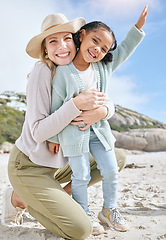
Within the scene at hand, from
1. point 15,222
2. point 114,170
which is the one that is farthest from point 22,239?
point 114,170

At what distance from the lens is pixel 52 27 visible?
2.45 m

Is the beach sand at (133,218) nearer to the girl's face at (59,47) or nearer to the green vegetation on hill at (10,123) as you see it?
the girl's face at (59,47)

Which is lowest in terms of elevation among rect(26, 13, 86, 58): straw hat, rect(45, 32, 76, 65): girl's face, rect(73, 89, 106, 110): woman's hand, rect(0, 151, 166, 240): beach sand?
rect(0, 151, 166, 240): beach sand

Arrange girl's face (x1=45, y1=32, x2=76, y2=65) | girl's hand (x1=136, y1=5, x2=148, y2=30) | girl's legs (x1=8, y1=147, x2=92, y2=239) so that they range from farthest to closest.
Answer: girl's hand (x1=136, y1=5, x2=148, y2=30), girl's face (x1=45, y1=32, x2=76, y2=65), girl's legs (x1=8, y1=147, x2=92, y2=239)

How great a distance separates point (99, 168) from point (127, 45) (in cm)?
121

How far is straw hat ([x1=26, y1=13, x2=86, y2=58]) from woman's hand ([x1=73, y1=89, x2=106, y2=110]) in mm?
541

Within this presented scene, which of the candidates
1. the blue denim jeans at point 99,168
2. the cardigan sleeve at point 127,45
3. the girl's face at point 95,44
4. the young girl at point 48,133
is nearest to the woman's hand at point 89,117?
the young girl at point 48,133

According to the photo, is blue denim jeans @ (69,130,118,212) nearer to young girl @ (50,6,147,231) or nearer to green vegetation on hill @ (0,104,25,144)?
young girl @ (50,6,147,231)

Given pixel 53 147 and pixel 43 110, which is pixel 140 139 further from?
pixel 43 110

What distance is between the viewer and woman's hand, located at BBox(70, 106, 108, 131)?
93.1 inches

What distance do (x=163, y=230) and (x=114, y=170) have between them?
0.70 meters

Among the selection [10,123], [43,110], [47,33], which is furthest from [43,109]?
[10,123]

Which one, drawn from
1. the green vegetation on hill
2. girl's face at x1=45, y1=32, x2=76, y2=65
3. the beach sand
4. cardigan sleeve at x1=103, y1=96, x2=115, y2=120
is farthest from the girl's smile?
the green vegetation on hill

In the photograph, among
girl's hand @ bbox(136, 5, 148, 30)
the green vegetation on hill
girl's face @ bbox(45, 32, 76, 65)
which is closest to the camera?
girl's face @ bbox(45, 32, 76, 65)
